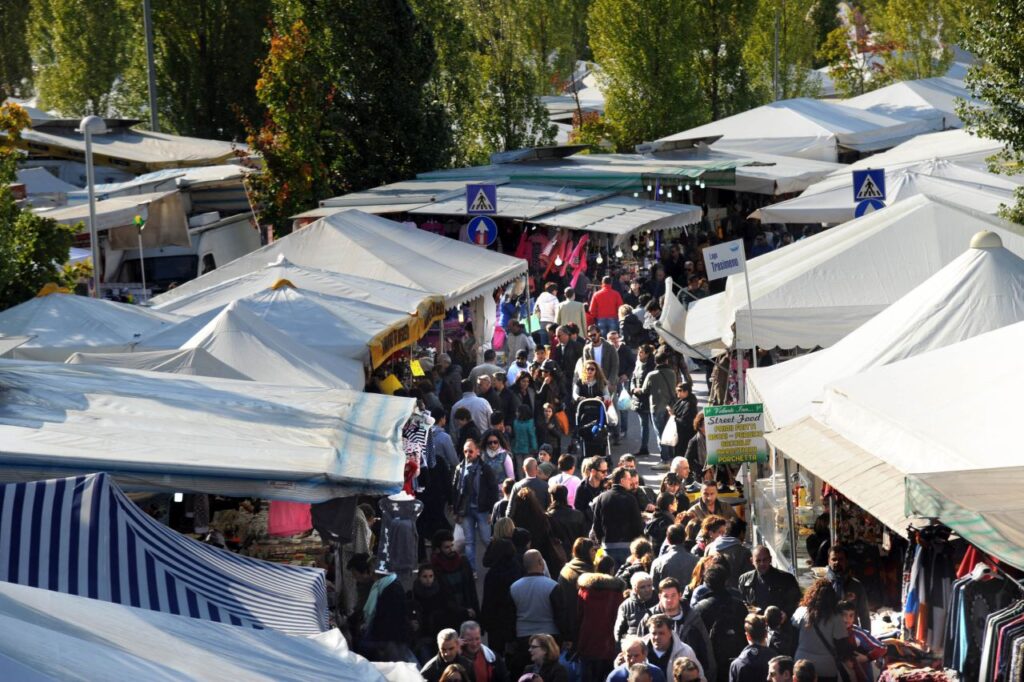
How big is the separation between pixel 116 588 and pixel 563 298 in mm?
17900

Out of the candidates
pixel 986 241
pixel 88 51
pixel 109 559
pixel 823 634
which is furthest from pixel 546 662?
pixel 88 51

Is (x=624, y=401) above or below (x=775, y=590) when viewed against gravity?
below

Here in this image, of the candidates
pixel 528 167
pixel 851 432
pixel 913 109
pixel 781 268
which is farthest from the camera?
pixel 913 109

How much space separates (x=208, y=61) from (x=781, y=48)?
20.6 m

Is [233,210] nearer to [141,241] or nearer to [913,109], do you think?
[141,241]

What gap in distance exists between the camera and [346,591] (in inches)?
376

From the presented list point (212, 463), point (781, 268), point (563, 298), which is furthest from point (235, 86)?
point (212, 463)

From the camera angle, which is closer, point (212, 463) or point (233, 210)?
point (212, 463)

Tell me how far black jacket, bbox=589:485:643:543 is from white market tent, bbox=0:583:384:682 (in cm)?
517

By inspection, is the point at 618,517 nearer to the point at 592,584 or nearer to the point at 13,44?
the point at 592,584

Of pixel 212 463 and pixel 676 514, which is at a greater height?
pixel 212 463

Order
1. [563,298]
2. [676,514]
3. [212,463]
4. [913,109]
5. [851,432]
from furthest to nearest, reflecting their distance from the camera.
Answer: [913,109], [563,298], [676,514], [851,432], [212,463]

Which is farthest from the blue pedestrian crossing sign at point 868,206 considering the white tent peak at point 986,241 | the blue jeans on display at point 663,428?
the white tent peak at point 986,241

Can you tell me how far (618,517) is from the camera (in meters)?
11.1
